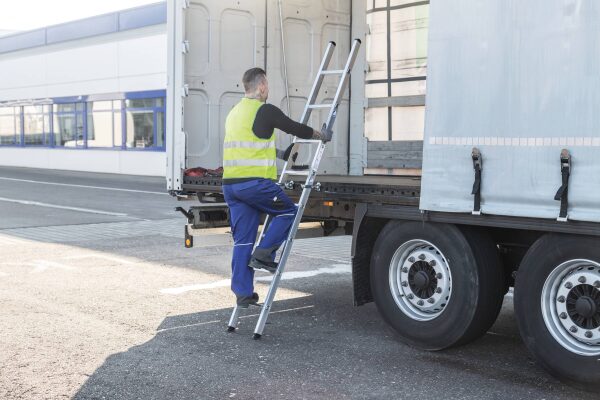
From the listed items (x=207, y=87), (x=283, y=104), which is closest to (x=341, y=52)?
(x=283, y=104)

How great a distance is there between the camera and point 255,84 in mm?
6531

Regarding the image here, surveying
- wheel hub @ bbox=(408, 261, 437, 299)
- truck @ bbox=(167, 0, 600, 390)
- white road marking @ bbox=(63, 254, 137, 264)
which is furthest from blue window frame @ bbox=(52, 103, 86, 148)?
wheel hub @ bbox=(408, 261, 437, 299)

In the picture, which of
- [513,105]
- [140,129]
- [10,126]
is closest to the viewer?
[513,105]

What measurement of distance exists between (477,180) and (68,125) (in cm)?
3116

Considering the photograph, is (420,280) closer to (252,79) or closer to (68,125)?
(252,79)

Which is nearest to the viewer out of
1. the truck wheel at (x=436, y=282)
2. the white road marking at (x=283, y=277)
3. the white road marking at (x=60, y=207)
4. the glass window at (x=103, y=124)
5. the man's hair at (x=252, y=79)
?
the truck wheel at (x=436, y=282)

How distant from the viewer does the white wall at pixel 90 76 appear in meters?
29.3

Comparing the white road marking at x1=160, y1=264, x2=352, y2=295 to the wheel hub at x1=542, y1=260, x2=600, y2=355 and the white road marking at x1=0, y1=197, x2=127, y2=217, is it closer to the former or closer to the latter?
the wheel hub at x1=542, y1=260, x2=600, y2=355

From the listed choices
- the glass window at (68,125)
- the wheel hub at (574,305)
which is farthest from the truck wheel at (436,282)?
Answer: the glass window at (68,125)

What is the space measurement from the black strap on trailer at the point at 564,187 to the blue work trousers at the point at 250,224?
2.31 m

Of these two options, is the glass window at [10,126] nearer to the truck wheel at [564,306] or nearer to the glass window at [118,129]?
the glass window at [118,129]

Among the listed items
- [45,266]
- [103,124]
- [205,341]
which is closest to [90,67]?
[103,124]

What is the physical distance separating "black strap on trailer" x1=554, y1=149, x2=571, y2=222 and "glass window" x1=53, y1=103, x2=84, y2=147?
30.4 metres

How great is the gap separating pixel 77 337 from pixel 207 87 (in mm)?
2643
